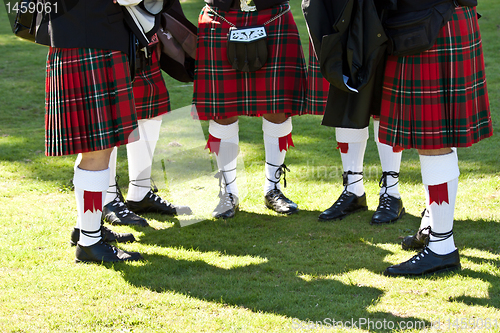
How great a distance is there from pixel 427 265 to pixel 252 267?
2.33 ft

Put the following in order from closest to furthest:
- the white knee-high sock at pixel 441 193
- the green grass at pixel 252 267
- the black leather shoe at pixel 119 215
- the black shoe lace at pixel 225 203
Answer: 1. the green grass at pixel 252 267
2. the white knee-high sock at pixel 441 193
3. the black leather shoe at pixel 119 215
4. the black shoe lace at pixel 225 203

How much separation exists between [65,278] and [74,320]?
13.7 inches

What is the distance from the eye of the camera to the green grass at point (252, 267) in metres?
1.82

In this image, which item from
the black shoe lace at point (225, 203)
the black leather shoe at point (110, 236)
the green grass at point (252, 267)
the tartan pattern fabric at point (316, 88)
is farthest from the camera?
the black shoe lace at point (225, 203)

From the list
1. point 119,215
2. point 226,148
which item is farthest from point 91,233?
point 226,148

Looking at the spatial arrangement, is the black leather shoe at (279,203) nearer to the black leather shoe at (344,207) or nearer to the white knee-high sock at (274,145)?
the white knee-high sock at (274,145)

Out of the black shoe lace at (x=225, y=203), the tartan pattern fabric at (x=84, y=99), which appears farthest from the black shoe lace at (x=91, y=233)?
the black shoe lace at (x=225, y=203)

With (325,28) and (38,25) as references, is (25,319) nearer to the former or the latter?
(38,25)

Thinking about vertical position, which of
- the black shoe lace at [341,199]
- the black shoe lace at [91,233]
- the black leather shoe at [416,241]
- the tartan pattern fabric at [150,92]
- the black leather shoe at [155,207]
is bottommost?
the black leather shoe at [155,207]

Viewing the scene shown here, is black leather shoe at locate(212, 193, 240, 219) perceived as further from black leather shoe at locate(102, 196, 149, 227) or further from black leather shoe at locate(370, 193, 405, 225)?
black leather shoe at locate(370, 193, 405, 225)

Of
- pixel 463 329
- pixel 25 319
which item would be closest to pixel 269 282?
pixel 463 329

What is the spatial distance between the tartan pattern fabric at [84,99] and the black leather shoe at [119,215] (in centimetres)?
68

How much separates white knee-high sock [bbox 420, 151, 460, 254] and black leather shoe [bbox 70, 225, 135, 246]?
1.39 m

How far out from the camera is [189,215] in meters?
2.90
